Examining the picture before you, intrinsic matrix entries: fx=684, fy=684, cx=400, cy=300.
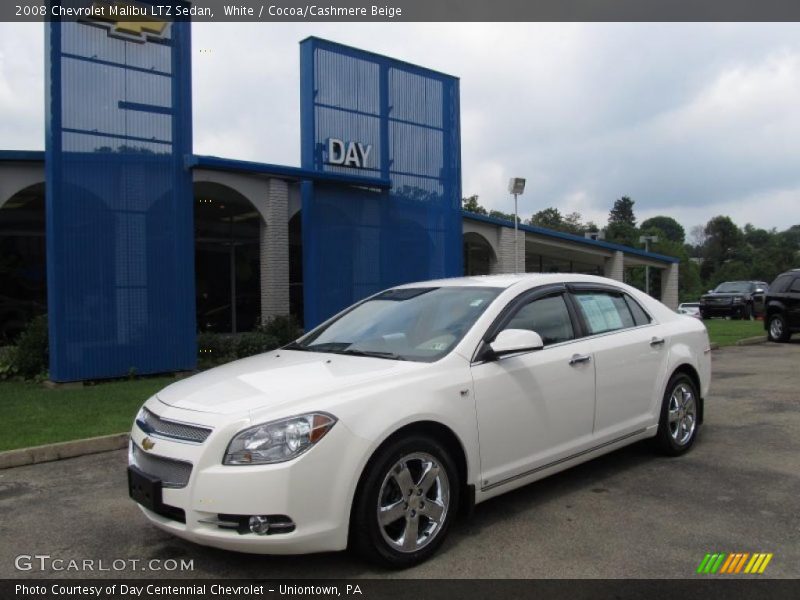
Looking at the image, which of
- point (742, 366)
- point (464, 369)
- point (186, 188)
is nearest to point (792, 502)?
point (464, 369)

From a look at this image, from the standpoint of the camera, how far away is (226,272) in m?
21.7

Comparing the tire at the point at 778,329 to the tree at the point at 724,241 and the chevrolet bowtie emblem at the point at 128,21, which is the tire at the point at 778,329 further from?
the tree at the point at 724,241

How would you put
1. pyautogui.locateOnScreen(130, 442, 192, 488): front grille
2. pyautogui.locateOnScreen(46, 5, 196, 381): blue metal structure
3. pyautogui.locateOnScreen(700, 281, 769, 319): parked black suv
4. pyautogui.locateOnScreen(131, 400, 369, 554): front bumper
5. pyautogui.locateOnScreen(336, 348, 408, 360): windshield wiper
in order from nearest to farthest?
pyautogui.locateOnScreen(131, 400, 369, 554): front bumper → pyautogui.locateOnScreen(130, 442, 192, 488): front grille → pyautogui.locateOnScreen(336, 348, 408, 360): windshield wiper → pyautogui.locateOnScreen(46, 5, 196, 381): blue metal structure → pyautogui.locateOnScreen(700, 281, 769, 319): parked black suv

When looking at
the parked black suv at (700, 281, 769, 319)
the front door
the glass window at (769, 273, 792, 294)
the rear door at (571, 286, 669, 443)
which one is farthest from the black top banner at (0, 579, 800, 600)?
the parked black suv at (700, 281, 769, 319)

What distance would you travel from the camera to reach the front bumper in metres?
3.27

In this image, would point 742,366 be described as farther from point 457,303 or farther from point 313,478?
point 313,478

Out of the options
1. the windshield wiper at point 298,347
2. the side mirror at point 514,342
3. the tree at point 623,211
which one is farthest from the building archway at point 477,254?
the tree at point 623,211

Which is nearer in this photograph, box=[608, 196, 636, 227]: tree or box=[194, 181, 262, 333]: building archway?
box=[194, 181, 262, 333]: building archway

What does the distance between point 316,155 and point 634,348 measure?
8701 millimetres

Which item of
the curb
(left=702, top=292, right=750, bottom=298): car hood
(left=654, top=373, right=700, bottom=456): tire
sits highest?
(left=702, top=292, right=750, bottom=298): car hood

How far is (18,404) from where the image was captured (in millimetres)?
8336

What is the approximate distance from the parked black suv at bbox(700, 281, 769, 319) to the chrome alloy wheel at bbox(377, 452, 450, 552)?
2908 cm

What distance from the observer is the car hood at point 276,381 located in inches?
141

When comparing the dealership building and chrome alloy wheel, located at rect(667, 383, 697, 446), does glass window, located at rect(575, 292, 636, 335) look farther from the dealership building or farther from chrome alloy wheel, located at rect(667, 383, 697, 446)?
the dealership building
